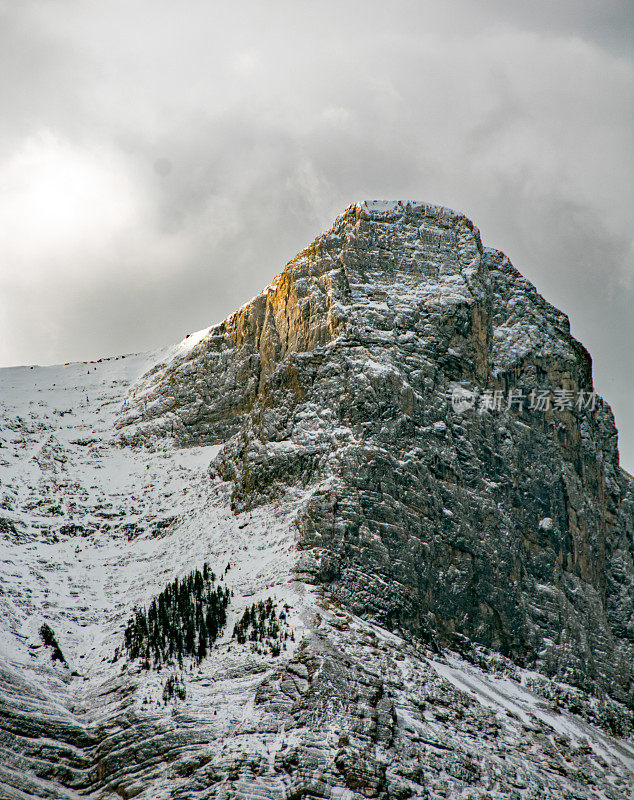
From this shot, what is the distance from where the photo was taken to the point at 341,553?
113 meters

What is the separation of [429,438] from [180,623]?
4139 cm

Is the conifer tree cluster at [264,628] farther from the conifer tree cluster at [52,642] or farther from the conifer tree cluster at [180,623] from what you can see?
the conifer tree cluster at [52,642]

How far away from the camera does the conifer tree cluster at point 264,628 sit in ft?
327

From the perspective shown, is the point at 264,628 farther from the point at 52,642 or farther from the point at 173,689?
the point at 52,642

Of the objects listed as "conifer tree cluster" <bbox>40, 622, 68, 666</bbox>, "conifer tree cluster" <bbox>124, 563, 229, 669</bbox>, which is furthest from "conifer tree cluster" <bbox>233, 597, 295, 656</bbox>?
"conifer tree cluster" <bbox>40, 622, 68, 666</bbox>

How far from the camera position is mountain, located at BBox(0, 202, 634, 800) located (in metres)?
90.8

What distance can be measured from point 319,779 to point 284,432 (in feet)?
182

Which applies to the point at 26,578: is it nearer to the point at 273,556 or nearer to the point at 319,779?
the point at 273,556

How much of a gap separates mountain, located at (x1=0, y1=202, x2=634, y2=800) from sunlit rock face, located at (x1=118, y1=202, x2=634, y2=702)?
37 centimetres

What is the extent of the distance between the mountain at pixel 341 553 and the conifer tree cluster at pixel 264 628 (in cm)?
39

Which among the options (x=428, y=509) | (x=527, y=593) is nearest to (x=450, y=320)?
(x=428, y=509)

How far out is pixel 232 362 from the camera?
518ft

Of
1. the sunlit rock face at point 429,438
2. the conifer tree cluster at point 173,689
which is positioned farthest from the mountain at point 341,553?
the sunlit rock face at point 429,438

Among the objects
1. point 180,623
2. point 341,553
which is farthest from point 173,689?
point 341,553
